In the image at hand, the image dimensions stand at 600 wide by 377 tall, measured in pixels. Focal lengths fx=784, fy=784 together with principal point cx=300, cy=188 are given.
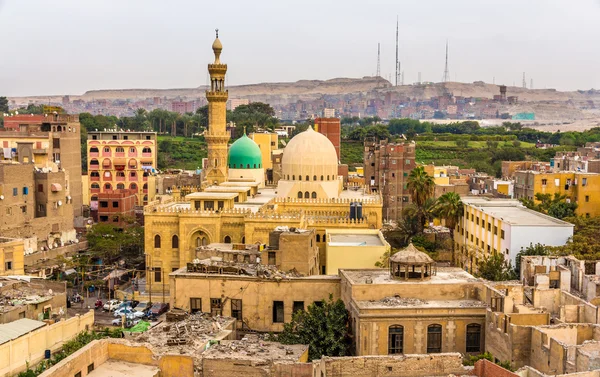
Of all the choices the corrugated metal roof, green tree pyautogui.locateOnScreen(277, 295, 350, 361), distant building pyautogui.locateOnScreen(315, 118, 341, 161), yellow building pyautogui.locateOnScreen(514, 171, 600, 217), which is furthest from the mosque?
distant building pyautogui.locateOnScreen(315, 118, 341, 161)

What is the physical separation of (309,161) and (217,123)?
10397 millimetres

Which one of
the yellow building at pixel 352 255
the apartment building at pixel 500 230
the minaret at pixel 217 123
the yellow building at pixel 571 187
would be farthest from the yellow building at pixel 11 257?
the yellow building at pixel 571 187

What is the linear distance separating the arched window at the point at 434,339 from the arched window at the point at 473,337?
0.91m

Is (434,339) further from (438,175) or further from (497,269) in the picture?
(438,175)

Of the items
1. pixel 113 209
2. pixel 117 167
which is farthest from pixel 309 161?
pixel 117 167

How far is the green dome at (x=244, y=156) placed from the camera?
166 feet

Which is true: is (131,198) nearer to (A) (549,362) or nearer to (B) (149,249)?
(B) (149,249)

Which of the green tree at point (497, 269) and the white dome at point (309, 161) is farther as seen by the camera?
the white dome at point (309, 161)

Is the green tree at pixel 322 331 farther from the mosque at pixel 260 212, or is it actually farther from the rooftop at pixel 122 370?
the mosque at pixel 260 212

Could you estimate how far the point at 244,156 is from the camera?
50531 mm

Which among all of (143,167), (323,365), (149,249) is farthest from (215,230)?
(143,167)

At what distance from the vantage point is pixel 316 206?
41.0m

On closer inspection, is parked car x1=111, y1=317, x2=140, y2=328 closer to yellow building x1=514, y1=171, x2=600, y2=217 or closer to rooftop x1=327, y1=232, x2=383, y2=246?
rooftop x1=327, y1=232, x2=383, y2=246

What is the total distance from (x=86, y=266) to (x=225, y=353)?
82.3 ft
